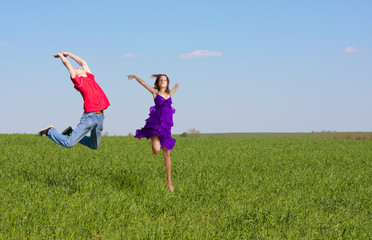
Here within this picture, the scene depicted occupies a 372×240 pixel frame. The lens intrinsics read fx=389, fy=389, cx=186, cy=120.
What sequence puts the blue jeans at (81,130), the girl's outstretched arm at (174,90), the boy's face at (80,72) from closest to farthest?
the blue jeans at (81,130) < the boy's face at (80,72) < the girl's outstretched arm at (174,90)

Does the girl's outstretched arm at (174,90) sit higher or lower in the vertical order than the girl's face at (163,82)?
lower

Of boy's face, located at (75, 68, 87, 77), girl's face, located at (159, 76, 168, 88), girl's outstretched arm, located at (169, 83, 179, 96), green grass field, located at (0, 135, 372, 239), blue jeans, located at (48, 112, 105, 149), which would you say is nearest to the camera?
green grass field, located at (0, 135, 372, 239)

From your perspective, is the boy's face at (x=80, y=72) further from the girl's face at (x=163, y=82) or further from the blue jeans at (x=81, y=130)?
the girl's face at (x=163, y=82)

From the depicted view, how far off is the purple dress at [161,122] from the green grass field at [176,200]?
1.14m

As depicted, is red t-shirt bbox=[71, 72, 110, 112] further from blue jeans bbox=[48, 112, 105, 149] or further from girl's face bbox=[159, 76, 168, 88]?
girl's face bbox=[159, 76, 168, 88]

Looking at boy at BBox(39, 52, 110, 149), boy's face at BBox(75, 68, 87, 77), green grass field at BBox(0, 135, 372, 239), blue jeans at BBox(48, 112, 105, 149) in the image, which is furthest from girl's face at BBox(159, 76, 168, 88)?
green grass field at BBox(0, 135, 372, 239)

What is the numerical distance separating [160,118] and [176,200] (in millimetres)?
1633

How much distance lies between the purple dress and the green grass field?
1145mm

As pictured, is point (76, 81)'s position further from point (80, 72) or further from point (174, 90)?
point (174, 90)

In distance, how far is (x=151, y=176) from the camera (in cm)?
1004

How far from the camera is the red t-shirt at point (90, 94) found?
24.4ft

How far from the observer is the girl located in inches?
304

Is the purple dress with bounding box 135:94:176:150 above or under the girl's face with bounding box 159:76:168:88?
under

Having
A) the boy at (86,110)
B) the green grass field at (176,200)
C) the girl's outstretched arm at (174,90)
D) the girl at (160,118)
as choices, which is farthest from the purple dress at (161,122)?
the green grass field at (176,200)
